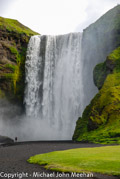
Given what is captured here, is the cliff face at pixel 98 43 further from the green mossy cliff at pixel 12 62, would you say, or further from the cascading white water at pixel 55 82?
the green mossy cliff at pixel 12 62

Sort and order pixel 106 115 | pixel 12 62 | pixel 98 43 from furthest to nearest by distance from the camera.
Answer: pixel 12 62 → pixel 98 43 → pixel 106 115

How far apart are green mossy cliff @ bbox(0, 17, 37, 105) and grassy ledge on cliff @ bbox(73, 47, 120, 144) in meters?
27.3

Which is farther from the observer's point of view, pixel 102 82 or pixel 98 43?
pixel 98 43

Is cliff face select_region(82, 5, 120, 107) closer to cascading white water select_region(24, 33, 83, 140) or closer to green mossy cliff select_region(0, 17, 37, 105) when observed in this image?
cascading white water select_region(24, 33, 83, 140)

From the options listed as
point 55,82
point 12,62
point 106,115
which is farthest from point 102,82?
point 12,62

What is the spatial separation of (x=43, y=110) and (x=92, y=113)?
25144mm

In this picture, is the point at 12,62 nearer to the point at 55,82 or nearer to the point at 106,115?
the point at 55,82

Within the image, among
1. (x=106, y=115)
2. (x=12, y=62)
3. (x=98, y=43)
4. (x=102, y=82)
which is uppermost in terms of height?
(x=98, y=43)

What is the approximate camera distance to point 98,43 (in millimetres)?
56125

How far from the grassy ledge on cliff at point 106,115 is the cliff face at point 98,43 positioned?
1087 centimetres

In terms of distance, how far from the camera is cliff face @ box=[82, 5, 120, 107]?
52.6 metres

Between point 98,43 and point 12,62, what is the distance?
26330 millimetres

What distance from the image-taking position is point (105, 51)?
178 feet

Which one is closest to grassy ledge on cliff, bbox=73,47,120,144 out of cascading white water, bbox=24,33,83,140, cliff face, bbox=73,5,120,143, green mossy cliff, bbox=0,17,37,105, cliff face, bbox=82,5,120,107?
cliff face, bbox=73,5,120,143
